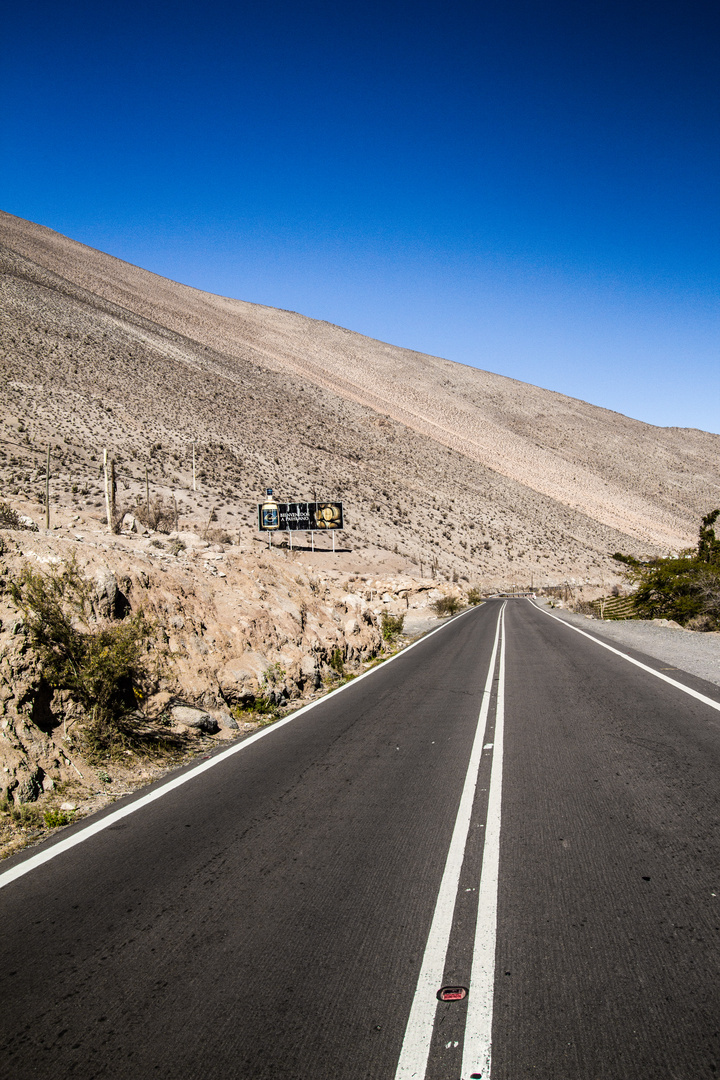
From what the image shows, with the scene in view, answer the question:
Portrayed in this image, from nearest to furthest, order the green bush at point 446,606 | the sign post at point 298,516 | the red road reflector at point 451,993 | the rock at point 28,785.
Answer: the red road reflector at point 451,993, the rock at point 28,785, the green bush at point 446,606, the sign post at point 298,516

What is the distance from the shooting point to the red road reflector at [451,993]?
8.68ft

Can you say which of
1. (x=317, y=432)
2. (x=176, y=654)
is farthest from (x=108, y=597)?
(x=317, y=432)

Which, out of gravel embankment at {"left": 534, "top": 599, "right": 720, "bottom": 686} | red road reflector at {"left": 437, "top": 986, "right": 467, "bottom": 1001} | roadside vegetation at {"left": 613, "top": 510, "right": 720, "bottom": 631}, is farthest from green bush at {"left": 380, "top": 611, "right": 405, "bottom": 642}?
red road reflector at {"left": 437, "top": 986, "right": 467, "bottom": 1001}

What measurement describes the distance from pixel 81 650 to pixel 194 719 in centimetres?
174

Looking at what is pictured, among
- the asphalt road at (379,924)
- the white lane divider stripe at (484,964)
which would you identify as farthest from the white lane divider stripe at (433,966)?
the white lane divider stripe at (484,964)

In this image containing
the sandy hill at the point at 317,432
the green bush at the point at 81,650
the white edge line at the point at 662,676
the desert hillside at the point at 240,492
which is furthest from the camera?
the sandy hill at the point at 317,432

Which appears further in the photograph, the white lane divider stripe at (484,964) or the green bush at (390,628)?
the green bush at (390,628)

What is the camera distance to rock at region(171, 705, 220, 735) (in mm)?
7347

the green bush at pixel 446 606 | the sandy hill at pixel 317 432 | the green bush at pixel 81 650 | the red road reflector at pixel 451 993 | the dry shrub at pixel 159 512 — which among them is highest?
the sandy hill at pixel 317 432

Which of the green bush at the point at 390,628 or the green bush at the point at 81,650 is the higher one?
the green bush at the point at 81,650

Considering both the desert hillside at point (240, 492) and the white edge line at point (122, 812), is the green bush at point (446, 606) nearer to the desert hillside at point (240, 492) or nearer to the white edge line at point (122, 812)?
the desert hillside at point (240, 492)

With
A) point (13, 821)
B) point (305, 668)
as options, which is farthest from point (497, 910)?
point (305, 668)

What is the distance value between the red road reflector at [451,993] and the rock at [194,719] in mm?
5267

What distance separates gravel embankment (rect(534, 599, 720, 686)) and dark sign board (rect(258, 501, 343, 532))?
22630 millimetres
